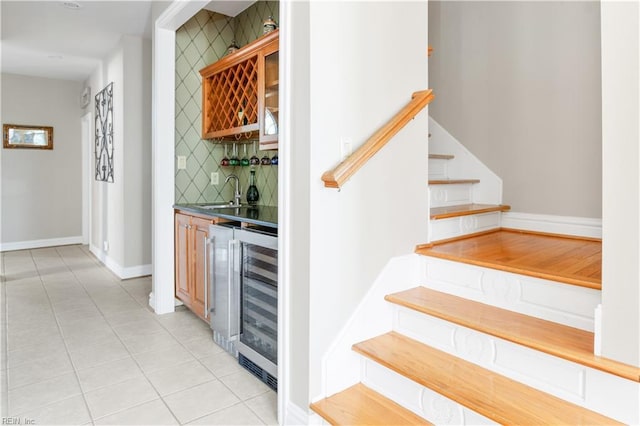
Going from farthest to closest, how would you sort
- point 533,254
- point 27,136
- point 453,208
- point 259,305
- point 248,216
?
point 27,136 < point 453,208 < point 248,216 < point 259,305 < point 533,254

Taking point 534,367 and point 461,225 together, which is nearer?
point 534,367

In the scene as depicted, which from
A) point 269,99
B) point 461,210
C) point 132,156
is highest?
point 269,99

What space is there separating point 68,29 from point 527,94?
4.51m

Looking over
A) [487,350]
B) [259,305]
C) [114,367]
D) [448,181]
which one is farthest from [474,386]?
[114,367]

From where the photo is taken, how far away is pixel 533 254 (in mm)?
2203

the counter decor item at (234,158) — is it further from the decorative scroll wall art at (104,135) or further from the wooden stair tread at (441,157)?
the decorative scroll wall art at (104,135)

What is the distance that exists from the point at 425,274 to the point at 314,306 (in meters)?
0.78

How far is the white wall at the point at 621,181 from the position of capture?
1.29 meters

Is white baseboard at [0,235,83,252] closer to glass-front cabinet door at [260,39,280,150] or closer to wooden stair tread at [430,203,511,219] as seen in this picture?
glass-front cabinet door at [260,39,280,150]

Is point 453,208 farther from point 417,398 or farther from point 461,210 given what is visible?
point 417,398

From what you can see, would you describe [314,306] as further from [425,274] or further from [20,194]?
[20,194]

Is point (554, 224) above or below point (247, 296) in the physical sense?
above

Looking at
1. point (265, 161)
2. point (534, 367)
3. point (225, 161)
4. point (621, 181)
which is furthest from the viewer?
point (225, 161)

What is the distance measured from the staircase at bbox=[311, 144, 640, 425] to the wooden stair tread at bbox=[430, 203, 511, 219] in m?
0.25
